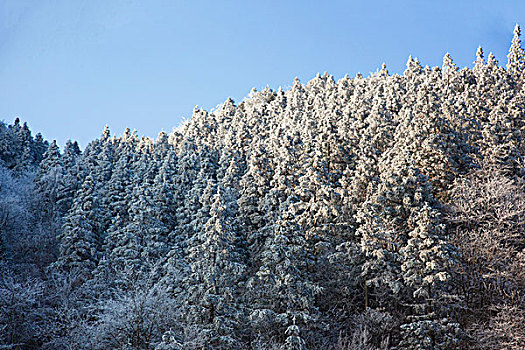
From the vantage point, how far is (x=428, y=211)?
97.6ft

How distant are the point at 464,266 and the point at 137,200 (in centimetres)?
2914

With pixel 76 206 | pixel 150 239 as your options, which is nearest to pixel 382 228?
pixel 150 239

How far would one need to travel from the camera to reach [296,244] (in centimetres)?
3055

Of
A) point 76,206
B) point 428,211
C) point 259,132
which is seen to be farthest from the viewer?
point 259,132

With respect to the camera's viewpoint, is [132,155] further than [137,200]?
Yes

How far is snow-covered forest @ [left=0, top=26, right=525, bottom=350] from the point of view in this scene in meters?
27.7

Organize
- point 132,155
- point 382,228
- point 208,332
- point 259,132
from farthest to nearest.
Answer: point 259,132, point 132,155, point 382,228, point 208,332

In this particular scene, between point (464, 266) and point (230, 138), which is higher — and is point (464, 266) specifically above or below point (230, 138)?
below

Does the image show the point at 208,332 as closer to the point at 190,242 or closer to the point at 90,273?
the point at 190,242

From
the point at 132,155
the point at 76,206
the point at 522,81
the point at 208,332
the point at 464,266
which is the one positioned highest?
the point at 522,81

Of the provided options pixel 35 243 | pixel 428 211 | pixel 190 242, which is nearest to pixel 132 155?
pixel 35 243

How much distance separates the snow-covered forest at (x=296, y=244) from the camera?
2772 centimetres

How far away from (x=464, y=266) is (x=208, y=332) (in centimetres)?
1749

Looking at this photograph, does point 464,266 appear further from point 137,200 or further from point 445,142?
point 137,200
